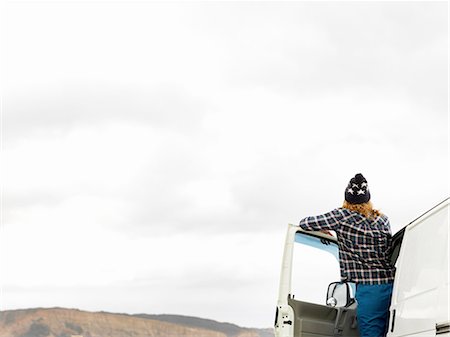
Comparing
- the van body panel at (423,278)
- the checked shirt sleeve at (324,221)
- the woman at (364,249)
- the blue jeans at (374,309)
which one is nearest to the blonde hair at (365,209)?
the woman at (364,249)

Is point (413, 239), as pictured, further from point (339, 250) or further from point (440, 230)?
point (339, 250)

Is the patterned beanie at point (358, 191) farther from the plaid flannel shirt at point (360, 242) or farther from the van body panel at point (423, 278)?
the van body panel at point (423, 278)

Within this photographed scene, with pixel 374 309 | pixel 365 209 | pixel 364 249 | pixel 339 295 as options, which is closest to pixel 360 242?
pixel 364 249

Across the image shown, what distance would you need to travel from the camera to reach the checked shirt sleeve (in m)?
6.68

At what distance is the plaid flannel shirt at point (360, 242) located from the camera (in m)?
6.54

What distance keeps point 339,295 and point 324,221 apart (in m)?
0.93

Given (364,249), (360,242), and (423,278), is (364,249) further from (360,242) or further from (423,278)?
(423,278)

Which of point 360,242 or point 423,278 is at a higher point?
point 360,242

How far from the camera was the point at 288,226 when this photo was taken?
23.4ft

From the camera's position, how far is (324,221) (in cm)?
670

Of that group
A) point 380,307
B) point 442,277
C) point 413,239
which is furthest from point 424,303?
point 380,307

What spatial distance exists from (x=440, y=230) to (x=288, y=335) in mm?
2280

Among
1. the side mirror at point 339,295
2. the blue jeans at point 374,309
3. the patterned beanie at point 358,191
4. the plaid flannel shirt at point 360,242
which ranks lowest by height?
the blue jeans at point 374,309

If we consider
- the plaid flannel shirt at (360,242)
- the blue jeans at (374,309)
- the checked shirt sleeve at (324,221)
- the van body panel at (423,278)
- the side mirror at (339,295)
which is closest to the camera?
the van body panel at (423,278)
